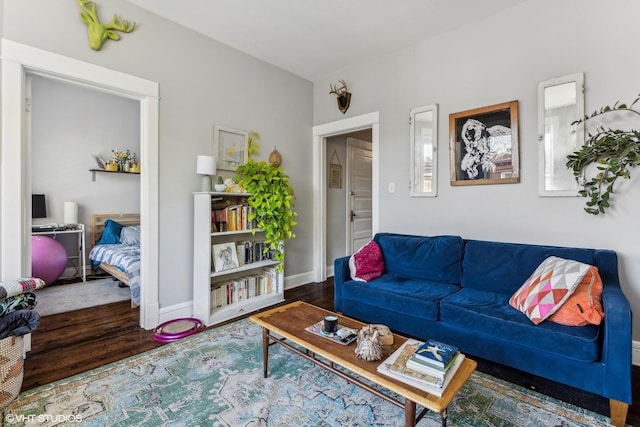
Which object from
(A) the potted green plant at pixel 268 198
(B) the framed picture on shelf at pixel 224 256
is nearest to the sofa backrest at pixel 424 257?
(A) the potted green plant at pixel 268 198

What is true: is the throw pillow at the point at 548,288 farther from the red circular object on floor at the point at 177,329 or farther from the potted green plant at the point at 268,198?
the red circular object on floor at the point at 177,329

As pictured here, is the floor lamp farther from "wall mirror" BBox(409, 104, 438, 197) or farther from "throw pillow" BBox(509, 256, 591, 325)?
"throw pillow" BBox(509, 256, 591, 325)

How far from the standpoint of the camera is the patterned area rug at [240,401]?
5.06 ft

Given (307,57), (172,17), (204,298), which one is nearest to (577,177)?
(307,57)

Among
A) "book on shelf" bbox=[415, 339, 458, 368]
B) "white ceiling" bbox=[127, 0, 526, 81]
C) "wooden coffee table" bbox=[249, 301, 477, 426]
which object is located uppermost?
"white ceiling" bbox=[127, 0, 526, 81]

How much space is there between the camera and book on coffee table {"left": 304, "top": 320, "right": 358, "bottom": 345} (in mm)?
1599

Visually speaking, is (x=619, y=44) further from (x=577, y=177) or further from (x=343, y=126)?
(x=343, y=126)

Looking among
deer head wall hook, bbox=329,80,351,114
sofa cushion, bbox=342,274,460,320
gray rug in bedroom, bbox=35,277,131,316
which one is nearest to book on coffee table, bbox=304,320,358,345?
sofa cushion, bbox=342,274,460,320

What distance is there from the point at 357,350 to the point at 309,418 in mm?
474

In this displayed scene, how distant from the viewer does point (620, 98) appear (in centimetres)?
211

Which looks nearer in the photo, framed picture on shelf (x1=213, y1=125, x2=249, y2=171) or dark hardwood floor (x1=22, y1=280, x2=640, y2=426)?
dark hardwood floor (x1=22, y1=280, x2=640, y2=426)

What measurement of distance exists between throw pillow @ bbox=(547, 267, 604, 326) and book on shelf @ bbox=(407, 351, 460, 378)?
88cm

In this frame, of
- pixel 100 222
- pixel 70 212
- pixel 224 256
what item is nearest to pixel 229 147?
pixel 224 256

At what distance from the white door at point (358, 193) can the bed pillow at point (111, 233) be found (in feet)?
11.3
